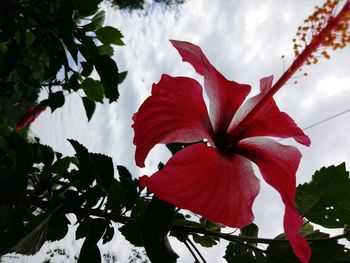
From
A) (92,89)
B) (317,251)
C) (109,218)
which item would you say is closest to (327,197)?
(317,251)

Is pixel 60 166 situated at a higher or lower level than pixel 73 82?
lower

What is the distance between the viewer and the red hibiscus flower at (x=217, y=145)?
2.06 ft

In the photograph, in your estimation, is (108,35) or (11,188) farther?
(108,35)

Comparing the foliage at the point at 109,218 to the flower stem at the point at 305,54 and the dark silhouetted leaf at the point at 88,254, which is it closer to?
the dark silhouetted leaf at the point at 88,254

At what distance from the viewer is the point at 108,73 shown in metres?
1.40

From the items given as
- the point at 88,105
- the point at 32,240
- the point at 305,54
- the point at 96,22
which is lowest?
the point at 32,240

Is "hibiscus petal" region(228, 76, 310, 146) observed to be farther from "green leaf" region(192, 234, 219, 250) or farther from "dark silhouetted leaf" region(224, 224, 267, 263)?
"green leaf" region(192, 234, 219, 250)

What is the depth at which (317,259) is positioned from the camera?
76 centimetres

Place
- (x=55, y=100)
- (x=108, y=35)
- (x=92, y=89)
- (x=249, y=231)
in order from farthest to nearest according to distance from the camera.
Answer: (x=55, y=100), (x=92, y=89), (x=108, y=35), (x=249, y=231)

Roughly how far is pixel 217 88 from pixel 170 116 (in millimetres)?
183

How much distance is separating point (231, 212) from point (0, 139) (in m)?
1.05

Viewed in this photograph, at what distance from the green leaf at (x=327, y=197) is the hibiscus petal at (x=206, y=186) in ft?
0.86

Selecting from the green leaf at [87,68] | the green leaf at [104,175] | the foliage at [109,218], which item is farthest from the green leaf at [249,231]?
the green leaf at [87,68]

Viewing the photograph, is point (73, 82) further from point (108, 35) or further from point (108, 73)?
point (108, 73)
